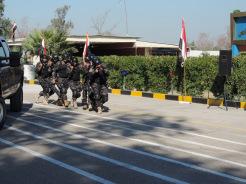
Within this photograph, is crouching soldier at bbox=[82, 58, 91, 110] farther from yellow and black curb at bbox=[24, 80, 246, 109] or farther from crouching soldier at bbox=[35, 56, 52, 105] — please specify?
yellow and black curb at bbox=[24, 80, 246, 109]

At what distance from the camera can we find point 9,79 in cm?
1204

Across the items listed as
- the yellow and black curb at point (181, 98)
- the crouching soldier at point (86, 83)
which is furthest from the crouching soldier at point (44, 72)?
the yellow and black curb at point (181, 98)

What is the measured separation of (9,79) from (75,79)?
362cm

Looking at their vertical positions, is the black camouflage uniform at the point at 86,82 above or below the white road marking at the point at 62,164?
above

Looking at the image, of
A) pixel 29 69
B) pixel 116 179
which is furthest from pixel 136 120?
pixel 29 69

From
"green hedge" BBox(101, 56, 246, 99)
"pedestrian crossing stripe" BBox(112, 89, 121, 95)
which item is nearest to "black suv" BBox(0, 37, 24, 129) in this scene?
"green hedge" BBox(101, 56, 246, 99)

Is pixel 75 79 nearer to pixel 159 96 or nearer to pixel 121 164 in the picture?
pixel 159 96

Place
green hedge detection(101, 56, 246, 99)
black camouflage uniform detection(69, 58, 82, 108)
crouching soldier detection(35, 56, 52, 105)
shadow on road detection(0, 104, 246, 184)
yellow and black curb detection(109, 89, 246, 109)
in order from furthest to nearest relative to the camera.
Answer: green hedge detection(101, 56, 246, 99)
yellow and black curb detection(109, 89, 246, 109)
crouching soldier detection(35, 56, 52, 105)
black camouflage uniform detection(69, 58, 82, 108)
shadow on road detection(0, 104, 246, 184)

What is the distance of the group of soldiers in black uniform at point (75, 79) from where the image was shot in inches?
559

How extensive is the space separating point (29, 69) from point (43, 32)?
167 inches

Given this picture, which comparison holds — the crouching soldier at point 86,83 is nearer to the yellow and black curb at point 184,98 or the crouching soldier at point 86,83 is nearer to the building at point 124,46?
the yellow and black curb at point 184,98

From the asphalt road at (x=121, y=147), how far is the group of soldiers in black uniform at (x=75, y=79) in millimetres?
579

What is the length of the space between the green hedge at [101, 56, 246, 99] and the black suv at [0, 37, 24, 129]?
6996 mm

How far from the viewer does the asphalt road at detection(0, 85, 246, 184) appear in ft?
21.8
